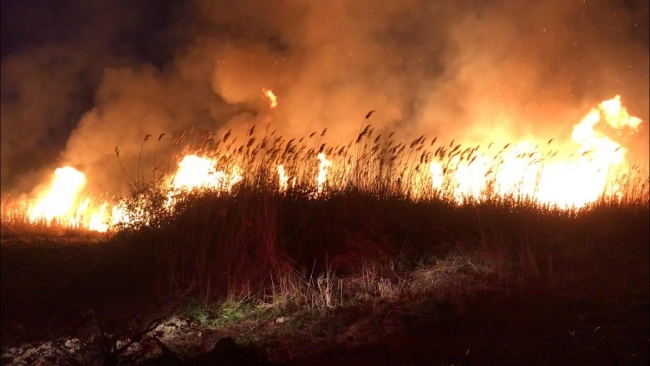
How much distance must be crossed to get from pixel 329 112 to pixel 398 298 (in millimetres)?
9805

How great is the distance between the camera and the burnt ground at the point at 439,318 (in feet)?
13.5

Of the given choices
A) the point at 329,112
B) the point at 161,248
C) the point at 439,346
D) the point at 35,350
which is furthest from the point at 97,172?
the point at 439,346

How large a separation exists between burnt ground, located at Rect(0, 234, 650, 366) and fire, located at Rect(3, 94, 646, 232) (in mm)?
1148

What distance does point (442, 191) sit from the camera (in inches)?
329

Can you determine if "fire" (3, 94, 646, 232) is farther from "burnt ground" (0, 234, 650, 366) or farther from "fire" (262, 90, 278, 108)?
"fire" (262, 90, 278, 108)

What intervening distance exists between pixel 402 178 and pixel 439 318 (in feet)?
12.4

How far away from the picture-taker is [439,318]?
4.62 meters

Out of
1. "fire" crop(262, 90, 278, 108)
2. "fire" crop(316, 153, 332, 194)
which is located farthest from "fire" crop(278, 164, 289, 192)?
"fire" crop(262, 90, 278, 108)

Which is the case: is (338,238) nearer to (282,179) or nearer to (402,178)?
(282,179)

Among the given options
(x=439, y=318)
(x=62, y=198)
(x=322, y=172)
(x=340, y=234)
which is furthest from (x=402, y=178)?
(x=62, y=198)

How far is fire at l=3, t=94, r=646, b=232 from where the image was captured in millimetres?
7391

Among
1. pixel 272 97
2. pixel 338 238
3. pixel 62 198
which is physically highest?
pixel 272 97

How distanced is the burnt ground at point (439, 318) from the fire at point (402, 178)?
115 centimetres

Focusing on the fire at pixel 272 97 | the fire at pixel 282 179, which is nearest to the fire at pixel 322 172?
the fire at pixel 282 179
